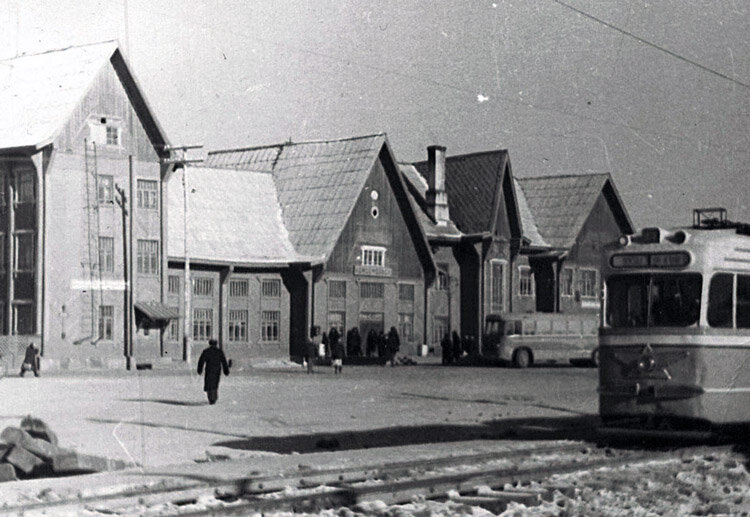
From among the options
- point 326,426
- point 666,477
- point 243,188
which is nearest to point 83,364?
point 243,188

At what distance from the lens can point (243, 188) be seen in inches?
2434

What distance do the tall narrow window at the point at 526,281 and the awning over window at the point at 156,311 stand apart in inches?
937

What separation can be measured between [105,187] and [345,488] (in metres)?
40.1

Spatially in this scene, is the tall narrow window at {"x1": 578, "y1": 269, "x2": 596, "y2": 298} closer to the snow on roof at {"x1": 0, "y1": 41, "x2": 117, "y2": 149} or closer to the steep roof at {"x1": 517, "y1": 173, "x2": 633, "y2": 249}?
the steep roof at {"x1": 517, "y1": 173, "x2": 633, "y2": 249}

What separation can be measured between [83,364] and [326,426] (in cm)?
2689

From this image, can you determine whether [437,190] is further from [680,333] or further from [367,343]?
[680,333]

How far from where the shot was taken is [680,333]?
1842 cm

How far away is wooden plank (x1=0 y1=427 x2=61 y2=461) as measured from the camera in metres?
16.1

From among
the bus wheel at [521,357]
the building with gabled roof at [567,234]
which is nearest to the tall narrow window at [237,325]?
the bus wheel at [521,357]

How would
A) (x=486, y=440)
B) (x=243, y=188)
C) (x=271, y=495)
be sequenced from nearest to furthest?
1. (x=271, y=495)
2. (x=486, y=440)
3. (x=243, y=188)

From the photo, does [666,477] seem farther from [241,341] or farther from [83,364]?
[241,341]

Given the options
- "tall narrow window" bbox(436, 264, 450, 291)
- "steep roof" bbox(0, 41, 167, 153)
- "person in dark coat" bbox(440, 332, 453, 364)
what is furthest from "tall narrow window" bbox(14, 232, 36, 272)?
"tall narrow window" bbox(436, 264, 450, 291)

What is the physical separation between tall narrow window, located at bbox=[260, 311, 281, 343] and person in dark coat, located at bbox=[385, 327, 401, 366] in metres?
5.10

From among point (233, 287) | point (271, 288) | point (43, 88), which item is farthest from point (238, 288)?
point (43, 88)
